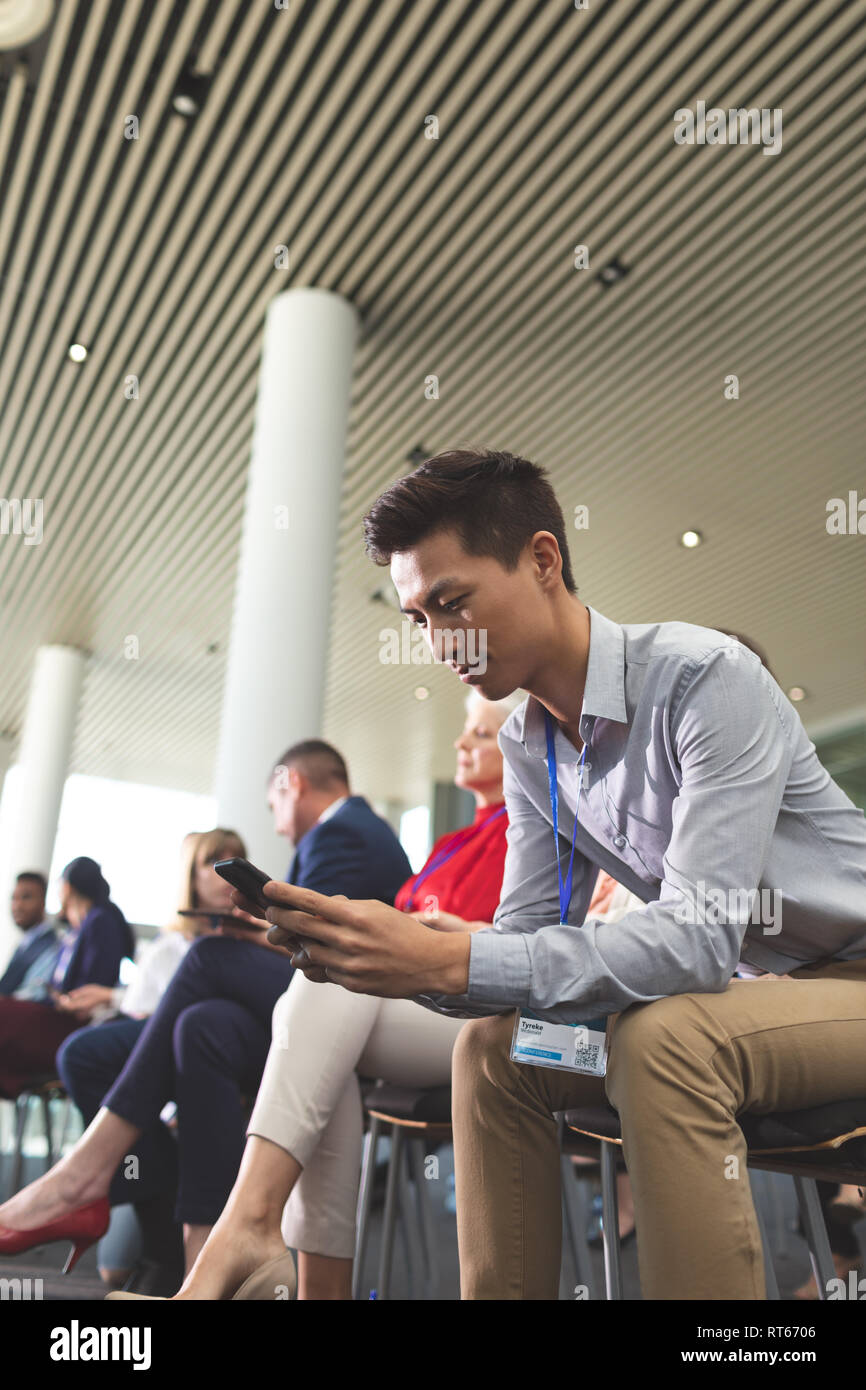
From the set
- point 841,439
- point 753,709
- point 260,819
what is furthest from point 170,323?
point 753,709

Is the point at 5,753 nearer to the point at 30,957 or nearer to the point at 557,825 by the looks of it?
the point at 30,957

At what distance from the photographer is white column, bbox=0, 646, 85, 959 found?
364 inches

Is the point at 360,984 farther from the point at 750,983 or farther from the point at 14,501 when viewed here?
the point at 14,501

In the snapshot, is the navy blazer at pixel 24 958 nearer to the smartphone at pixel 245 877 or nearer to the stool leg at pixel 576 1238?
the stool leg at pixel 576 1238

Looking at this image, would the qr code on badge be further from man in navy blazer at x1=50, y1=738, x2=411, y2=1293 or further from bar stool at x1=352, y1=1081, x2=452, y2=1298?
man in navy blazer at x1=50, y1=738, x2=411, y2=1293

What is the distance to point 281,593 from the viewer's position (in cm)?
421

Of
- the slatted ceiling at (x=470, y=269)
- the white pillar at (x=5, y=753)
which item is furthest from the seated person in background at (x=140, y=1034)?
the white pillar at (x=5, y=753)

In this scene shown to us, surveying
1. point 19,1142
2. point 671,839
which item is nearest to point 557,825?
point 671,839

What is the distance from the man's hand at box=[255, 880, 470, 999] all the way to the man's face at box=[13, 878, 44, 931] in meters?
4.54

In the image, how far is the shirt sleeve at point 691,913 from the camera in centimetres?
96

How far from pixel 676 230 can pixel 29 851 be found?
24.3ft

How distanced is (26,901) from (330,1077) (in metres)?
3.98

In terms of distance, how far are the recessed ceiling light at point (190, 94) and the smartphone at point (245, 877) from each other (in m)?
4.07

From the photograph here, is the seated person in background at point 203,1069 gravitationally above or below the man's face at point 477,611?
below
